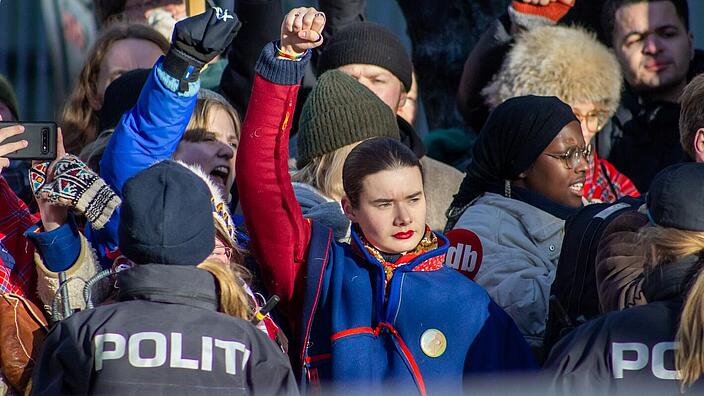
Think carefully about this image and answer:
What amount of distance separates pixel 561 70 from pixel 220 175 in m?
1.45

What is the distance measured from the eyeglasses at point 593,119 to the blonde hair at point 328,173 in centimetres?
117

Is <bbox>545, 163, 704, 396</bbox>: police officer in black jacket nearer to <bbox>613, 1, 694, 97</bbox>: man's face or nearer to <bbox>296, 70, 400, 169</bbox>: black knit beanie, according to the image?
<bbox>296, 70, 400, 169</bbox>: black knit beanie

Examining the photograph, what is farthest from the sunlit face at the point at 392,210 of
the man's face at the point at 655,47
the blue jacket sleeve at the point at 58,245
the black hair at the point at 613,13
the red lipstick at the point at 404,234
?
the black hair at the point at 613,13

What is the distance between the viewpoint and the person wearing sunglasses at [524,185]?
4.34 meters

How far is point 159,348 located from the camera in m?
3.29

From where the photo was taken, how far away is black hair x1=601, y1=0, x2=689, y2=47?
5.59m

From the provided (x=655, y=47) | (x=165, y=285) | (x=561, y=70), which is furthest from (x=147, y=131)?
(x=655, y=47)

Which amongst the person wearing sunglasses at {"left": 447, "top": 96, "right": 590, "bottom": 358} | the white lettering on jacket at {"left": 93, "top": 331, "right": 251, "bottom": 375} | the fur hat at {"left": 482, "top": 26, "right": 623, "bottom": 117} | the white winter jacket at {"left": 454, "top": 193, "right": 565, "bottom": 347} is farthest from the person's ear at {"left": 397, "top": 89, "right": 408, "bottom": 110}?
the white lettering on jacket at {"left": 93, "top": 331, "right": 251, "bottom": 375}

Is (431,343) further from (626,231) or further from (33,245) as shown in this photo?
(33,245)

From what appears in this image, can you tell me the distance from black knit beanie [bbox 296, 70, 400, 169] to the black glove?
1.93 feet

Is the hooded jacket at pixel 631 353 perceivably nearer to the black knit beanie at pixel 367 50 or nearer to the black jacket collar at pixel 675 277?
the black jacket collar at pixel 675 277

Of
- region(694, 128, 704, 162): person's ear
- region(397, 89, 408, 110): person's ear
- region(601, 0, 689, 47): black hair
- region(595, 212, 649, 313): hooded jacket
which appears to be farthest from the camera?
region(601, 0, 689, 47): black hair

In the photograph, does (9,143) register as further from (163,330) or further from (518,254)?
(518,254)

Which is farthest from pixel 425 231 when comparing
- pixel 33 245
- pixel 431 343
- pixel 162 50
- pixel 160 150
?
pixel 162 50
